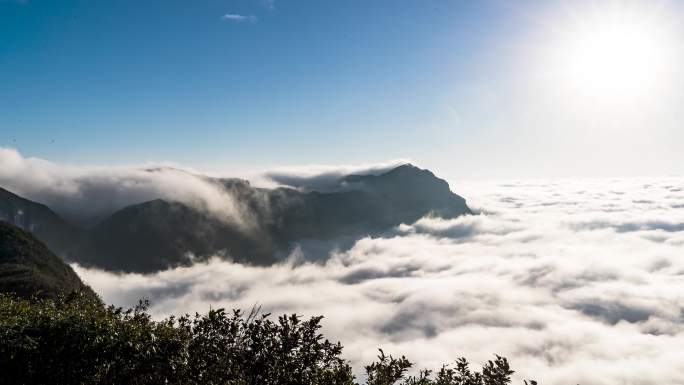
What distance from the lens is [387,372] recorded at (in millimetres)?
15867

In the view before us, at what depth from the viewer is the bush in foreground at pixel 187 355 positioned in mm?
14695

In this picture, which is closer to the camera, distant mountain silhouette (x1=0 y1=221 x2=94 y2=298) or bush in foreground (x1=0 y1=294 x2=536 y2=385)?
bush in foreground (x1=0 y1=294 x2=536 y2=385)

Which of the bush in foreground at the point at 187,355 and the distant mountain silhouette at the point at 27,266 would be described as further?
the distant mountain silhouette at the point at 27,266

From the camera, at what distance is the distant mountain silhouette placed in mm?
123500

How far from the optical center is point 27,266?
153 meters

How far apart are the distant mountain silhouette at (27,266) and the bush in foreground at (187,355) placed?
126 m

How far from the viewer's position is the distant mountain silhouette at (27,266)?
123500mm

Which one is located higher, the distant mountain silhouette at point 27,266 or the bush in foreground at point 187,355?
the bush in foreground at point 187,355

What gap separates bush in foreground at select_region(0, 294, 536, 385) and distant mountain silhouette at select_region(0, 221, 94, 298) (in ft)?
412

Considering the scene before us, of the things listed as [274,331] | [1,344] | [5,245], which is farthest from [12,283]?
[274,331]

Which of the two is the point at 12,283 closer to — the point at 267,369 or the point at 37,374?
the point at 37,374

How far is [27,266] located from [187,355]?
586 ft

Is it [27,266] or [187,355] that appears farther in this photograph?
[27,266]

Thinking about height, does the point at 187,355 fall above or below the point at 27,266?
above
